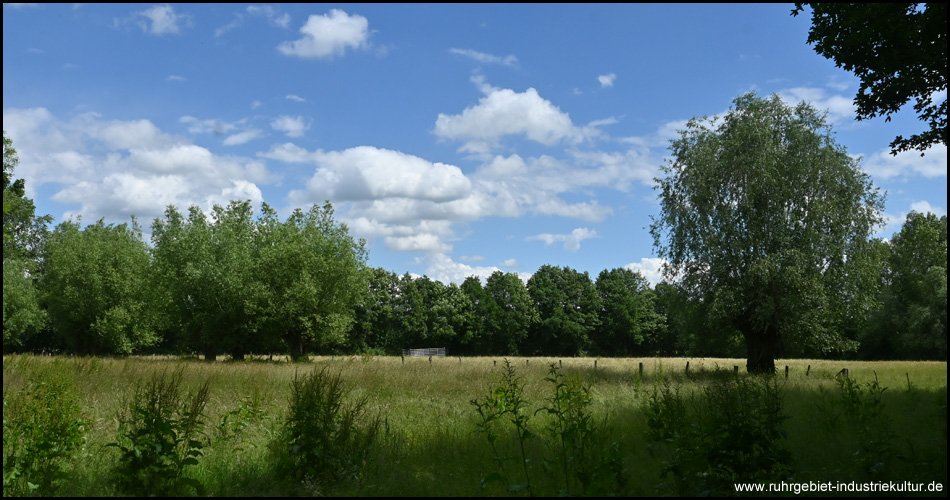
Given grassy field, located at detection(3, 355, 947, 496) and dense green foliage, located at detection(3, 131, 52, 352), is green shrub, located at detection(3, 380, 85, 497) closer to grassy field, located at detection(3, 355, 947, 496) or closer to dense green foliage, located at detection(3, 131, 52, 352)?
grassy field, located at detection(3, 355, 947, 496)

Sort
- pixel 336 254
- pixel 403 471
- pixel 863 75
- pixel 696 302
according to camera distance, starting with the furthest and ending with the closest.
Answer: pixel 336 254 → pixel 696 302 → pixel 863 75 → pixel 403 471

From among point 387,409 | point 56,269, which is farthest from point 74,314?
point 387,409

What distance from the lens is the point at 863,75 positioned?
10984 mm

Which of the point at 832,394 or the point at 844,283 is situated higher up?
the point at 844,283

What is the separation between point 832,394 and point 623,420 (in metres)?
8.17

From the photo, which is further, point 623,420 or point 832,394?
point 832,394

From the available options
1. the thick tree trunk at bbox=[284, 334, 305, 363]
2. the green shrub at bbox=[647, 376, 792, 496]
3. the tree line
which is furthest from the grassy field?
the thick tree trunk at bbox=[284, 334, 305, 363]

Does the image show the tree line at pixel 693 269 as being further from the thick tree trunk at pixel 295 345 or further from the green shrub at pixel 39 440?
the green shrub at pixel 39 440

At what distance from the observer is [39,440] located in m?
6.57

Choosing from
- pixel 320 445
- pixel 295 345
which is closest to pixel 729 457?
pixel 320 445

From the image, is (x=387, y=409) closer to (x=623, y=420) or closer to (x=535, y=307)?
(x=623, y=420)

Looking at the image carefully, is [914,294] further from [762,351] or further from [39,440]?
[39,440]

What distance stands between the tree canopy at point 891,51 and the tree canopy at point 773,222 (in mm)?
10286

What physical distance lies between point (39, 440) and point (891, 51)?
48.3 feet
